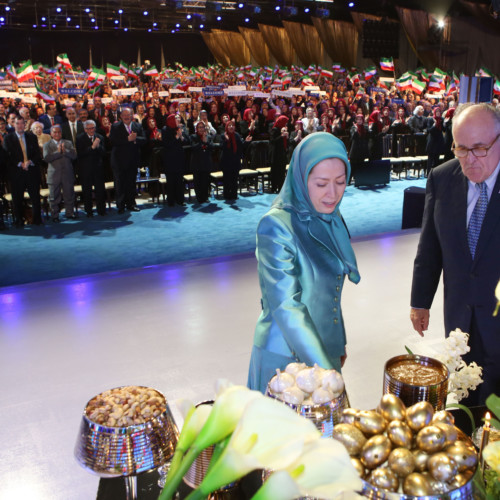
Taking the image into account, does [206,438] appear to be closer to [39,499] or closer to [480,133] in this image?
[480,133]

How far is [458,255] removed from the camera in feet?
7.85

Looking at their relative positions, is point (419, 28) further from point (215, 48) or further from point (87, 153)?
point (87, 153)

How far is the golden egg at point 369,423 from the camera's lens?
104 centimetres

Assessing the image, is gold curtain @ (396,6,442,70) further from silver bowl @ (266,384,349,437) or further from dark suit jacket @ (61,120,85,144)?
silver bowl @ (266,384,349,437)

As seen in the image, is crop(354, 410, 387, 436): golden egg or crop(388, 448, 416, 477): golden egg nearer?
crop(388, 448, 416, 477): golden egg

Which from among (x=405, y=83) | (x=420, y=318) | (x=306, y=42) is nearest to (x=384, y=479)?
(x=420, y=318)

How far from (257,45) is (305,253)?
35797mm

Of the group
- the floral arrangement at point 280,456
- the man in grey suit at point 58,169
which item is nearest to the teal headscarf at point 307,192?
the floral arrangement at point 280,456

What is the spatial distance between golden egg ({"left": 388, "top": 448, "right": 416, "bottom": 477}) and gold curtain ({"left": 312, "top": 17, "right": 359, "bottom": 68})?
1175 inches

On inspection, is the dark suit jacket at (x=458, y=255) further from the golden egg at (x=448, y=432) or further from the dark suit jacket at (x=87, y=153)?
the dark suit jacket at (x=87, y=153)

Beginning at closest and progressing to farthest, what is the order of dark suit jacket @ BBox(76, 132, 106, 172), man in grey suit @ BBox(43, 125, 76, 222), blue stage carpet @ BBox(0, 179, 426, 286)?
blue stage carpet @ BBox(0, 179, 426, 286)
man in grey suit @ BBox(43, 125, 76, 222)
dark suit jacket @ BBox(76, 132, 106, 172)

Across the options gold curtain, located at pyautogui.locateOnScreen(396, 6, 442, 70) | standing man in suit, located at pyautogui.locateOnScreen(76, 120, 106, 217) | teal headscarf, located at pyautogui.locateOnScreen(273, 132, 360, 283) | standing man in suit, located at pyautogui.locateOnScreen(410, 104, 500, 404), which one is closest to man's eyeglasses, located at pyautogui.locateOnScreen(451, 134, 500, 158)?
standing man in suit, located at pyautogui.locateOnScreen(410, 104, 500, 404)

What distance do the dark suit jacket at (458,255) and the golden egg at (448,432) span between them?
139 centimetres

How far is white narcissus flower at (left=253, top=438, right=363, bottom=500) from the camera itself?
572 millimetres
